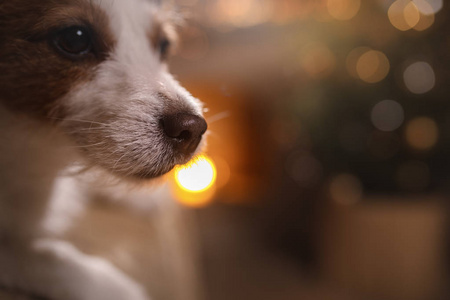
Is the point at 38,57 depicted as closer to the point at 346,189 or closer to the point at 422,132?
the point at 422,132

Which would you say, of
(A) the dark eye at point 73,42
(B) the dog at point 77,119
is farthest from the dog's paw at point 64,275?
(A) the dark eye at point 73,42

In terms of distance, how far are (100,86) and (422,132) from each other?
4.61 feet

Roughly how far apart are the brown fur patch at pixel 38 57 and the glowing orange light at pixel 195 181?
0.20 m

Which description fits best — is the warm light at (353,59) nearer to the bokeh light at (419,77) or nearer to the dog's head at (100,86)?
the bokeh light at (419,77)

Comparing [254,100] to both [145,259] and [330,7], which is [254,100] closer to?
[330,7]

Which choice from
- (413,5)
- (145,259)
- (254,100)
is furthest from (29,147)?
(254,100)

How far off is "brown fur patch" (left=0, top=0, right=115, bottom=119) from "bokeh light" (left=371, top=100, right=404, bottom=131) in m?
1.33

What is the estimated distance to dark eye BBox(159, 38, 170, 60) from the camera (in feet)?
2.02

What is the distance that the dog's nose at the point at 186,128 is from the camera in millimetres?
454

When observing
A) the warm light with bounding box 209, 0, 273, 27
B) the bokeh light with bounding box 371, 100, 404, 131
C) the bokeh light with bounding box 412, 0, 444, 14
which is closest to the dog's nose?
the warm light with bounding box 209, 0, 273, 27

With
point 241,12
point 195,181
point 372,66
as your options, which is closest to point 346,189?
point 372,66

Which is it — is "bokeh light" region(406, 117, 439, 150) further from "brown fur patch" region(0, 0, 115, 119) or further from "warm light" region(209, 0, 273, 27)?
"brown fur patch" region(0, 0, 115, 119)

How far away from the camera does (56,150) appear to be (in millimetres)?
495

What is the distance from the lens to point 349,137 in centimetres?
166
